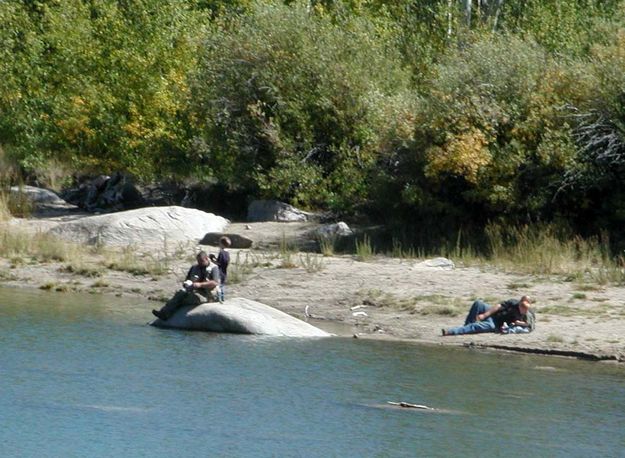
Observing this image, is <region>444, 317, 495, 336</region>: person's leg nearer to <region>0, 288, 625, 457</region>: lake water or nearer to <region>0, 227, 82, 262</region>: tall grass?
<region>0, 288, 625, 457</region>: lake water

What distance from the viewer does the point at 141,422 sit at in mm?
13812

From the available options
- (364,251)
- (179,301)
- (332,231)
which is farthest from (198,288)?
(332,231)

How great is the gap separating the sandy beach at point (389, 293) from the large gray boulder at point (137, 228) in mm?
630

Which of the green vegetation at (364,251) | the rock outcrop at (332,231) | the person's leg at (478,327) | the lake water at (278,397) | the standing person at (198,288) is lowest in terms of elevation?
the lake water at (278,397)

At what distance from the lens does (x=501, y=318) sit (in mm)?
19250

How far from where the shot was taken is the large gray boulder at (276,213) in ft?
96.1

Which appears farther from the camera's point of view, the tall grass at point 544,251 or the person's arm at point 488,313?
the tall grass at point 544,251

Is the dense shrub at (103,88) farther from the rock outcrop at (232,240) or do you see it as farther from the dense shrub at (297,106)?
the rock outcrop at (232,240)

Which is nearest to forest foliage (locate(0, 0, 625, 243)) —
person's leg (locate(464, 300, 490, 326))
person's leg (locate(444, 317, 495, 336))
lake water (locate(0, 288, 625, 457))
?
person's leg (locate(464, 300, 490, 326))

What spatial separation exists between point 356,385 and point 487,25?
2194cm

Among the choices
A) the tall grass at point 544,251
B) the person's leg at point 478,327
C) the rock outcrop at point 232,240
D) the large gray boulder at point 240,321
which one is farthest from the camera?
the rock outcrop at point 232,240

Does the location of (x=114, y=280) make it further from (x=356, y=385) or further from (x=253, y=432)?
(x=253, y=432)

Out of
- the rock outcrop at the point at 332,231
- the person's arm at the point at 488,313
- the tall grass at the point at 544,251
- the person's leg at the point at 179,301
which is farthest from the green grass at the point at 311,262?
the person's arm at the point at 488,313

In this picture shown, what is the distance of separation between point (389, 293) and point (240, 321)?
3706 mm
